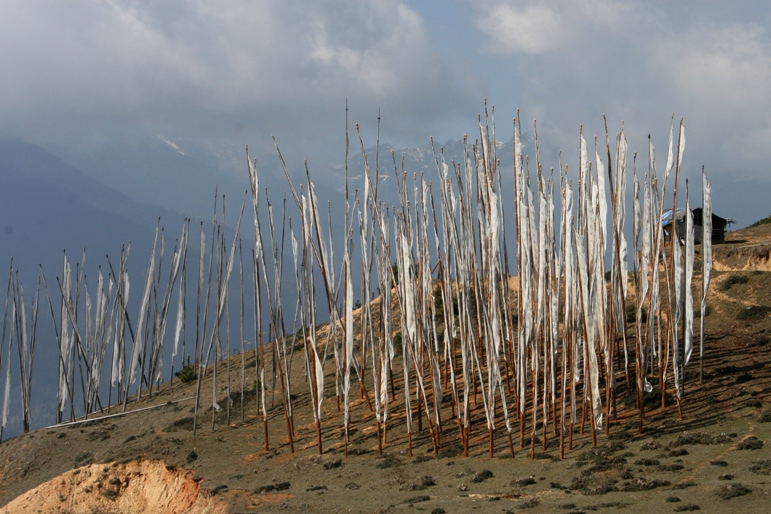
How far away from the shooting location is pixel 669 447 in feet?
58.2

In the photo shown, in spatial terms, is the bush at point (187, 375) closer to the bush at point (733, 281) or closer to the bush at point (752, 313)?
the bush at point (752, 313)

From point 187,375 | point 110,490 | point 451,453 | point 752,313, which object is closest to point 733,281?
point 752,313

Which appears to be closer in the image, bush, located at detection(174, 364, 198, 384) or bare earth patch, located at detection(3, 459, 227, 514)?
bare earth patch, located at detection(3, 459, 227, 514)

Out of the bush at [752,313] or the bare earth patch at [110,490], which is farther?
the bush at [752,313]

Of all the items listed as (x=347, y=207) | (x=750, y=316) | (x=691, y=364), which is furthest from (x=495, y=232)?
(x=750, y=316)

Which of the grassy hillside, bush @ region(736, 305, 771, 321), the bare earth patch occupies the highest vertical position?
bush @ region(736, 305, 771, 321)

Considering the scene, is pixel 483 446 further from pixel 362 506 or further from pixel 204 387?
pixel 204 387

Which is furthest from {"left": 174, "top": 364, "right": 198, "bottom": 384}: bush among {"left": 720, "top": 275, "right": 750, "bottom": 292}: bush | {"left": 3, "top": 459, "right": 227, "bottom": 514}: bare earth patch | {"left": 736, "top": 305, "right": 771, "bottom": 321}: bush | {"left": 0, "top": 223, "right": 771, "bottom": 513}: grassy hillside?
{"left": 720, "top": 275, "right": 750, "bottom": 292}: bush

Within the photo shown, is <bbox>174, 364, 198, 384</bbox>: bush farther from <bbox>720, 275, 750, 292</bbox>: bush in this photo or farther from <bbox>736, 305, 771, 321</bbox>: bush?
<bbox>720, 275, 750, 292</bbox>: bush

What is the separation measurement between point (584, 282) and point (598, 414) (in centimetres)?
311

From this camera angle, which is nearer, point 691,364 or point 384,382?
point 384,382

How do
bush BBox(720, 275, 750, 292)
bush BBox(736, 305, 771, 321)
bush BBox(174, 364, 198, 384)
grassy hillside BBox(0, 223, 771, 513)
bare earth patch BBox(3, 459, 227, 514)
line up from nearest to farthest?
grassy hillside BBox(0, 223, 771, 513), bare earth patch BBox(3, 459, 227, 514), bush BBox(736, 305, 771, 321), bush BBox(720, 275, 750, 292), bush BBox(174, 364, 198, 384)

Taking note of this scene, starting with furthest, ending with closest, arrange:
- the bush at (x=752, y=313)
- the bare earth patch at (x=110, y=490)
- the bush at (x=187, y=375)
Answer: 1. the bush at (x=187, y=375)
2. the bush at (x=752, y=313)
3. the bare earth patch at (x=110, y=490)

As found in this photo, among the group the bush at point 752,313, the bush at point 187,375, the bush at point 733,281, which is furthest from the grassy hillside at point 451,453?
the bush at point 187,375
